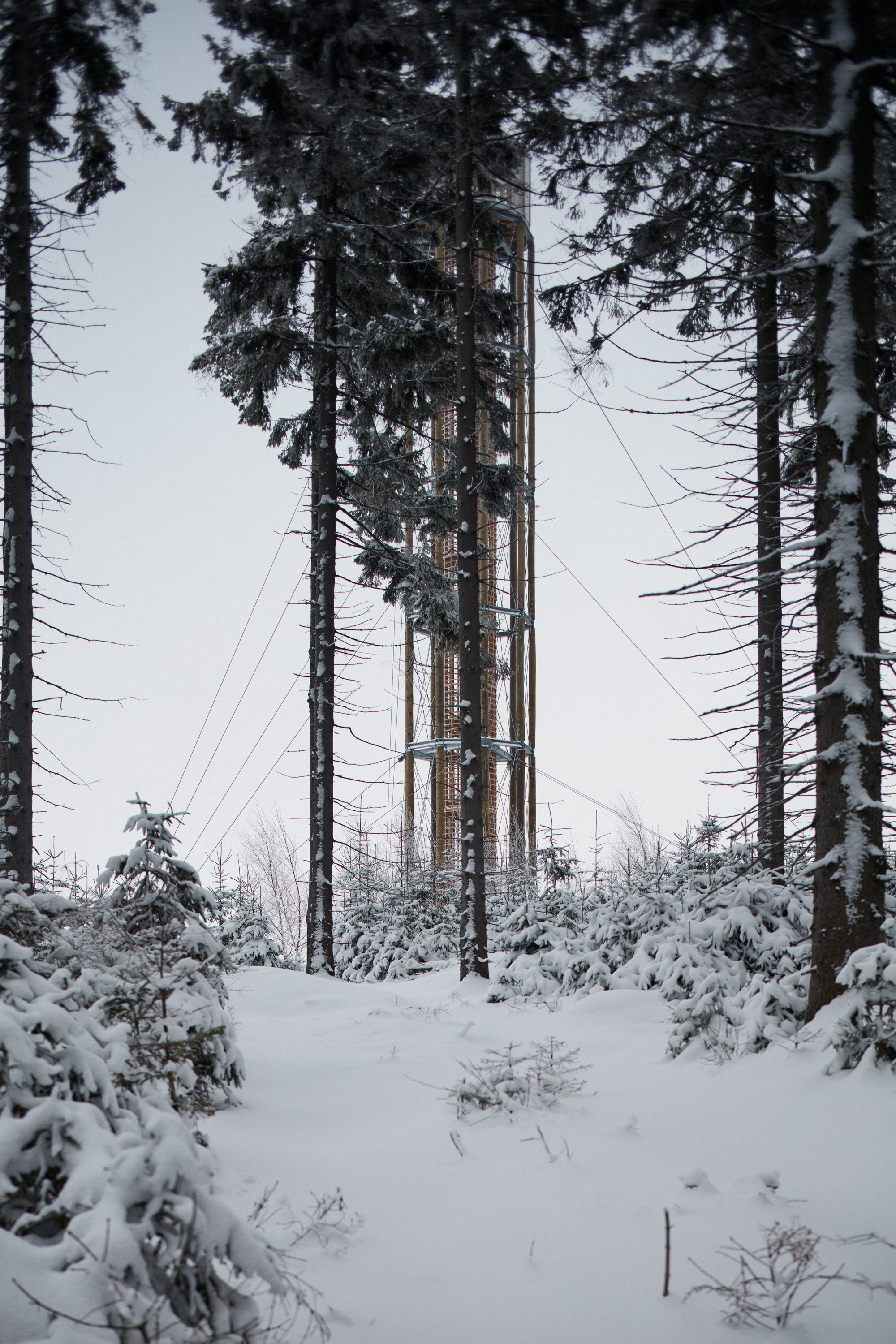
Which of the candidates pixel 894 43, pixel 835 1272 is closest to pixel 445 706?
pixel 894 43

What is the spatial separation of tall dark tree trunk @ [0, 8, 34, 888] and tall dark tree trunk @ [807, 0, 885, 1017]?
770 cm

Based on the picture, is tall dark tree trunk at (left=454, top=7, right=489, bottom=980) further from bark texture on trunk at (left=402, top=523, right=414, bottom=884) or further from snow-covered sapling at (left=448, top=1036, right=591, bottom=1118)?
bark texture on trunk at (left=402, top=523, right=414, bottom=884)

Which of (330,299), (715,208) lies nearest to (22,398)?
(330,299)

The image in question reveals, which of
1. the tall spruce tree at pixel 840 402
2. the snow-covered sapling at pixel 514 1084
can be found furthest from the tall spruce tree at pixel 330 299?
the snow-covered sapling at pixel 514 1084

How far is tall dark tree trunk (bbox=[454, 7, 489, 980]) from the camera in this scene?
31.9 ft

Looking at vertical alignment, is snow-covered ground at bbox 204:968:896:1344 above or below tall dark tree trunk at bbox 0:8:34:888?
below

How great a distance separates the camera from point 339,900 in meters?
19.0

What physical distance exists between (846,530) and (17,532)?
8632 mm

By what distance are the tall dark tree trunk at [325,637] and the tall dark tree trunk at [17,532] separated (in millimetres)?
3917

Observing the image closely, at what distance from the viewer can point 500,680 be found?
17.4m

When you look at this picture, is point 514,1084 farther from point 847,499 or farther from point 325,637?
point 325,637

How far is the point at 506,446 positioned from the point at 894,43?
9604 mm

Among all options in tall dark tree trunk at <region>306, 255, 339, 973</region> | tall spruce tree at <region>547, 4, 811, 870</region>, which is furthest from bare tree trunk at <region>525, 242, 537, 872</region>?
tall spruce tree at <region>547, 4, 811, 870</region>

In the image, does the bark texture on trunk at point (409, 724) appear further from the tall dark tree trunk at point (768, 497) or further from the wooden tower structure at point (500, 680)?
the tall dark tree trunk at point (768, 497)
